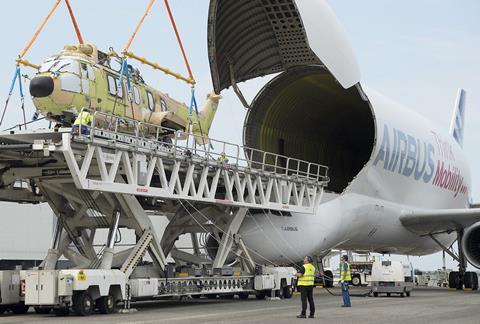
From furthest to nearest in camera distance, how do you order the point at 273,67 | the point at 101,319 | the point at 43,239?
1. the point at 43,239
2. the point at 273,67
3. the point at 101,319

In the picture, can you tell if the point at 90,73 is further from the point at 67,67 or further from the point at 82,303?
the point at 82,303

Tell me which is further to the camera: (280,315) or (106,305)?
(106,305)

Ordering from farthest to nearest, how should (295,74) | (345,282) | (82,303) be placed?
(295,74)
(345,282)
(82,303)

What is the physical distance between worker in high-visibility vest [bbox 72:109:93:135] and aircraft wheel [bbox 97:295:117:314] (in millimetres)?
4125

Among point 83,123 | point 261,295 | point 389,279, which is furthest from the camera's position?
point 389,279

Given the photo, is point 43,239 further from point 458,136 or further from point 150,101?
point 458,136

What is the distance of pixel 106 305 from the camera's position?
738 inches

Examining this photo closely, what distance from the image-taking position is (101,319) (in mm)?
16766

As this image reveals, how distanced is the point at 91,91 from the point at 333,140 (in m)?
17.6

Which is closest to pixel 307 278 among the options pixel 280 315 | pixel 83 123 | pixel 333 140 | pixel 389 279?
pixel 280 315

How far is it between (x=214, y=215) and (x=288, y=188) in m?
2.96

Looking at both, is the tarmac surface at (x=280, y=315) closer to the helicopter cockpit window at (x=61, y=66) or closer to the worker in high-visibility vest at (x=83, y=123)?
the worker in high-visibility vest at (x=83, y=123)

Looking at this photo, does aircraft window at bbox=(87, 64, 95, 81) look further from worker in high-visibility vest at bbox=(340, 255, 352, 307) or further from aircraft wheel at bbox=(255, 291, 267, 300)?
aircraft wheel at bbox=(255, 291, 267, 300)

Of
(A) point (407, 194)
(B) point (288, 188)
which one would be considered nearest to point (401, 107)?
(A) point (407, 194)
